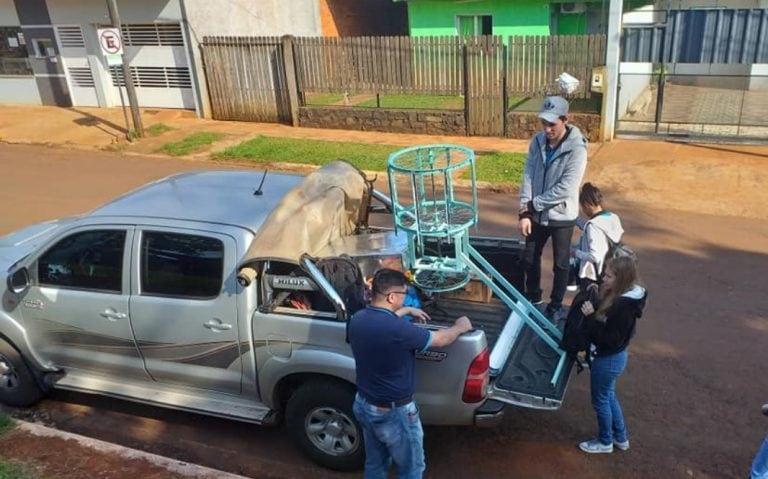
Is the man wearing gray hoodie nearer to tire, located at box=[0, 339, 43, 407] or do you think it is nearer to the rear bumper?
the rear bumper

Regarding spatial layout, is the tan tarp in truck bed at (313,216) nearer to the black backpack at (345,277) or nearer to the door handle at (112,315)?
the black backpack at (345,277)

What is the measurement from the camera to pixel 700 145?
1231 cm

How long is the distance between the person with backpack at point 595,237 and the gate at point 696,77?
338 inches

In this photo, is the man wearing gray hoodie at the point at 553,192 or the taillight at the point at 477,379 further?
the man wearing gray hoodie at the point at 553,192

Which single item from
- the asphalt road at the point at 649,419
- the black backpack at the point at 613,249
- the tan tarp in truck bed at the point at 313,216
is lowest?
the asphalt road at the point at 649,419

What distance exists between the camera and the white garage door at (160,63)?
16.9 metres

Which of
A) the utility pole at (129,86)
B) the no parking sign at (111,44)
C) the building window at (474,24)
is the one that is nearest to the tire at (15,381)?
the no parking sign at (111,44)

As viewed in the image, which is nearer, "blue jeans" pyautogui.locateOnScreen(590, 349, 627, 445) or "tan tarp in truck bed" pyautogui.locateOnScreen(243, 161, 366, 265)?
"blue jeans" pyautogui.locateOnScreen(590, 349, 627, 445)

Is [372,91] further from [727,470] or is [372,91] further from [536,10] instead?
[727,470]

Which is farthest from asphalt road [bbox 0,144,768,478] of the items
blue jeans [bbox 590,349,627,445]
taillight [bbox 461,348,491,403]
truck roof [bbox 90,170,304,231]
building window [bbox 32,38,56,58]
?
building window [bbox 32,38,56,58]

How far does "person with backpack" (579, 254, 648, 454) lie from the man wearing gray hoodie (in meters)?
1.06

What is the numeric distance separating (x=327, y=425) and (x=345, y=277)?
100 centimetres

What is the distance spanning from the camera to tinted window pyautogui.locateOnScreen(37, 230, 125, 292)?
4914 millimetres

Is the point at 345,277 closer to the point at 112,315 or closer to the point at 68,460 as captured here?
the point at 112,315
